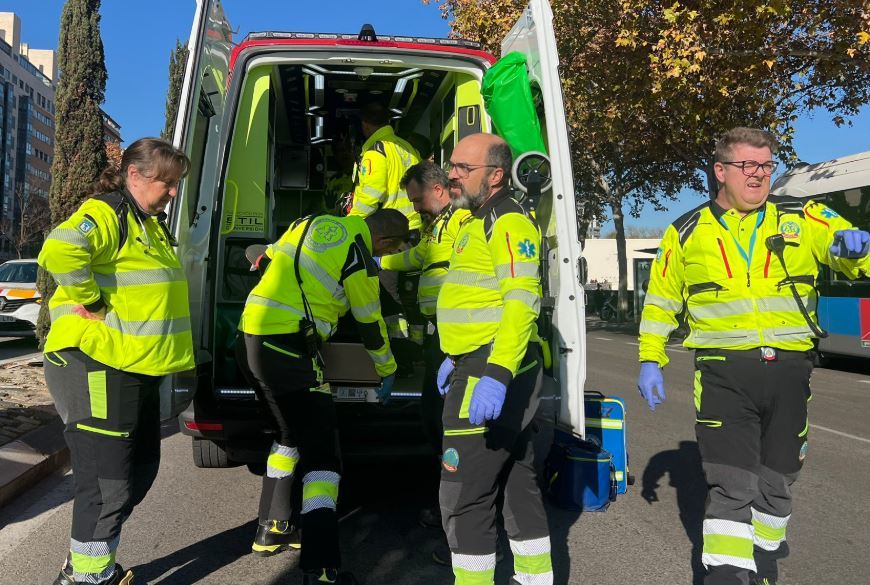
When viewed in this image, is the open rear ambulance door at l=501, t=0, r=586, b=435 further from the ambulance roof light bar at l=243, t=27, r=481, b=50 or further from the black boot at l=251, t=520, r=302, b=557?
the black boot at l=251, t=520, r=302, b=557

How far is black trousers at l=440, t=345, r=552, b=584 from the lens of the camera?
2589 mm

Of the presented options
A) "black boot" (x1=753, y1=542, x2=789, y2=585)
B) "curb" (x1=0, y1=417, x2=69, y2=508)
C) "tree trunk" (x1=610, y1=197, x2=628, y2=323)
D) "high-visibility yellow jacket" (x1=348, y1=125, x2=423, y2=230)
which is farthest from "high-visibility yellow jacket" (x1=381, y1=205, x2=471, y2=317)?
"tree trunk" (x1=610, y1=197, x2=628, y2=323)

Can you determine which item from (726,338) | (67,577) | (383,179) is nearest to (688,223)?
(726,338)

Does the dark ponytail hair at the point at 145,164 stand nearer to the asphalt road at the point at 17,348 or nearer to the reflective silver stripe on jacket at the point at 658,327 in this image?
the reflective silver stripe on jacket at the point at 658,327

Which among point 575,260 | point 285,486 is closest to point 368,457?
point 285,486

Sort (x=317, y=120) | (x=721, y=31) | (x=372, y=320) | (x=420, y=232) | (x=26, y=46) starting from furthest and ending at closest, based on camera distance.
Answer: (x=26, y=46), (x=721, y=31), (x=317, y=120), (x=420, y=232), (x=372, y=320)

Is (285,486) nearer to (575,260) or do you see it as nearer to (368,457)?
(368,457)

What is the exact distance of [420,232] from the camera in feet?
15.8

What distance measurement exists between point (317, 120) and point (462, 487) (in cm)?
504

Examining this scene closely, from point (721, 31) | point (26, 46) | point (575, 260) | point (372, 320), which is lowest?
point (372, 320)

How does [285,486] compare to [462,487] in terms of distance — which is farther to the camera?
[285,486]

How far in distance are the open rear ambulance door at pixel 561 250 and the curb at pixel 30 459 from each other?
3346 mm

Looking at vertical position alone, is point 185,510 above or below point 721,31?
below

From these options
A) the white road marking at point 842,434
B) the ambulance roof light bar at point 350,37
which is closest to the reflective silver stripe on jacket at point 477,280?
the ambulance roof light bar at point 350,37
